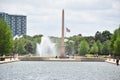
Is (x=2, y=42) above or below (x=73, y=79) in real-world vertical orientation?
above

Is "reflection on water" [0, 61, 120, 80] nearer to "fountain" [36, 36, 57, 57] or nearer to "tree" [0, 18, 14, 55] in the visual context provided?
"tree" [0, 18, 14, 55]

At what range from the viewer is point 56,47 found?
167250 millimetres

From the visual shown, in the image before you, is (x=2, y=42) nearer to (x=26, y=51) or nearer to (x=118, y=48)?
(x=118, y=48)

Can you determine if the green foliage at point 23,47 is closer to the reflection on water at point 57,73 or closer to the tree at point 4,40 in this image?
the tree at point 4,40

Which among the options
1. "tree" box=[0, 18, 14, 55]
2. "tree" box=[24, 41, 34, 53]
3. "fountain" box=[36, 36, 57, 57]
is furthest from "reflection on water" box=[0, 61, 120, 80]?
"tree" box=[24, 41, 34, 53]

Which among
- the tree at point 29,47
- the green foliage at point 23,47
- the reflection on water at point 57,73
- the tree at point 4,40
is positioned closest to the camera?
the reflection on water at point 57,73

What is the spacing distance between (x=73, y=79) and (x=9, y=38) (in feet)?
181

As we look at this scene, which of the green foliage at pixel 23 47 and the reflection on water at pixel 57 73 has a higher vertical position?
the green foliage at pixel 23 47

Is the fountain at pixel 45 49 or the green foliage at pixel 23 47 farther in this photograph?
the green foliage at pixel 23 47

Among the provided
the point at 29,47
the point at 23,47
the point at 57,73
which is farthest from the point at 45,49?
the point at 57,73

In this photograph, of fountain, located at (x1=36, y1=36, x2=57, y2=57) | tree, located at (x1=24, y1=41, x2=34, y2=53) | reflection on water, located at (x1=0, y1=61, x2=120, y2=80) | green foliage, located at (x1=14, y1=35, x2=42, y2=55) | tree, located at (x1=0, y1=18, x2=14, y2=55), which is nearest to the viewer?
reflection on water, located at (x1=0, y1=61, x2=120, y2=80)

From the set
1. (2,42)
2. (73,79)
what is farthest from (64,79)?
(2,42)

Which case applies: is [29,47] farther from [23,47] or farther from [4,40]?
[4,40]

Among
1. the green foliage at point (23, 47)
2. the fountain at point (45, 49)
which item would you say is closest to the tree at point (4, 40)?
the fountain at point (45, 49)
